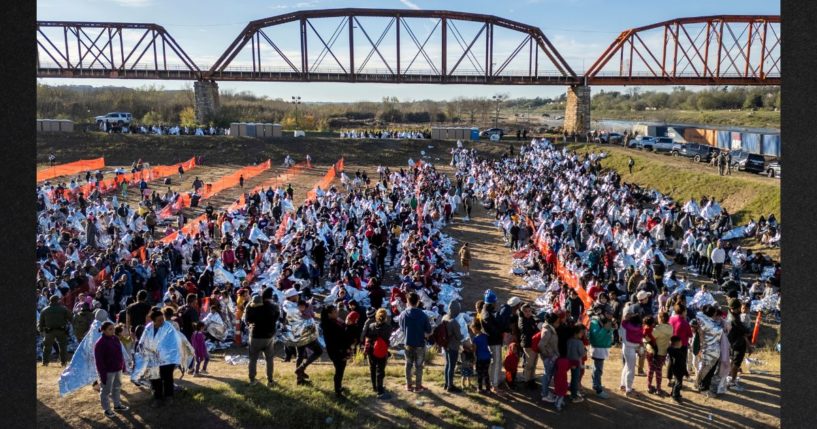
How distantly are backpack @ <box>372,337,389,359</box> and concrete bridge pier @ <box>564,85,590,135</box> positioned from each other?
63.1 m

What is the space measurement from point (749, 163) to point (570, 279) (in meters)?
26.1

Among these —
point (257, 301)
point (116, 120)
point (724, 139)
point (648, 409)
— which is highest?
point (116, 120)

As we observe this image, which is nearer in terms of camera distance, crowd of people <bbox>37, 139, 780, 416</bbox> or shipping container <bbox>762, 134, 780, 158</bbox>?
crowd of people <bbox>37, 139, 780, 416</bbox>

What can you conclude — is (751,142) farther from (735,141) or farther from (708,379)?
(708,379)

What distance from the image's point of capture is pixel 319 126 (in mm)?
90750

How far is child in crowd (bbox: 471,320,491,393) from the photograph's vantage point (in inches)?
350

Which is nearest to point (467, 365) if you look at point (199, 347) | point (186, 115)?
point (199, 347)

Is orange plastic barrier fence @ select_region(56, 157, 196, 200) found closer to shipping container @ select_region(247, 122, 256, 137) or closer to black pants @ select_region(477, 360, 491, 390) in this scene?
shipping container @ select_region(247, 122, 256, 137)

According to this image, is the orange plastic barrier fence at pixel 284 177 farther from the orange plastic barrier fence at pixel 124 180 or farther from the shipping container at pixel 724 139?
the shipping container at pixel 724 139

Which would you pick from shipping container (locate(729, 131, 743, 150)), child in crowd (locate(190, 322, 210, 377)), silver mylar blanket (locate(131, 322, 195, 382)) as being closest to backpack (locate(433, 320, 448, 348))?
silver mylar blanket (locate(131, 322, 195, 382))

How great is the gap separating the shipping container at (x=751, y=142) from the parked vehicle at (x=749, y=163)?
10384 millimetres

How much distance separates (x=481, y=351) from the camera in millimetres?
8883

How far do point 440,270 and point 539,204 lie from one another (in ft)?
33.7

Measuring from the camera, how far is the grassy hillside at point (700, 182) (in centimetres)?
2955
